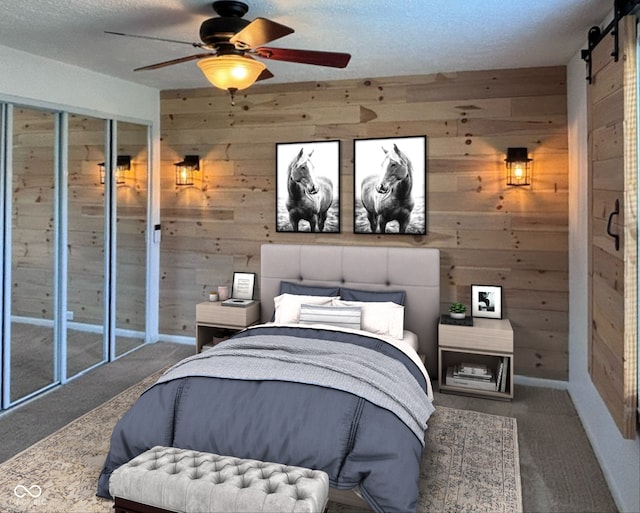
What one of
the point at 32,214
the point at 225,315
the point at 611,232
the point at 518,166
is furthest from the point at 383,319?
the point at 32,214

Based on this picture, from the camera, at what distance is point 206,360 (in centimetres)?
315

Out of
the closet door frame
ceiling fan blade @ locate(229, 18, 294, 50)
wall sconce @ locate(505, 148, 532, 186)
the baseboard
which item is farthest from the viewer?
the baseboard

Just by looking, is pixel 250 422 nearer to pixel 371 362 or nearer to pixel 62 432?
pixel 371 362

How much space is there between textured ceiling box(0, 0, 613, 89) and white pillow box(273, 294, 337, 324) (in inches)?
77.8

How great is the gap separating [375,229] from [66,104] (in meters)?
2.86

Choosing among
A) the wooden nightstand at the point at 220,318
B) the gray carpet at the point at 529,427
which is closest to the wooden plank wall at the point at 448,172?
the wooden nightstand at the point at 220,318

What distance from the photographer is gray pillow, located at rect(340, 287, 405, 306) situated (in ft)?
14.1

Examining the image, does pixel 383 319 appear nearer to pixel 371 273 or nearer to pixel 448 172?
pixel 371 273

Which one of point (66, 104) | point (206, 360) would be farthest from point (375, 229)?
point (66, 104)

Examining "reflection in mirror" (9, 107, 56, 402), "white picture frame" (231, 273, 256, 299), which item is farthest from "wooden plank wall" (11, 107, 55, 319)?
"white picture frame" (231, 273, 256, 299)

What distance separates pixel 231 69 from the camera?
267cm

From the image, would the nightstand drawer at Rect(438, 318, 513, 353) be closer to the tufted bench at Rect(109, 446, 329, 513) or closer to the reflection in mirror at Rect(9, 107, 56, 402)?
the tufted bench at Rect(109, 446, 329, 513)

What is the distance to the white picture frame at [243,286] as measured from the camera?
16.5 feet

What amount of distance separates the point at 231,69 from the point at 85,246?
2643 millimetres
